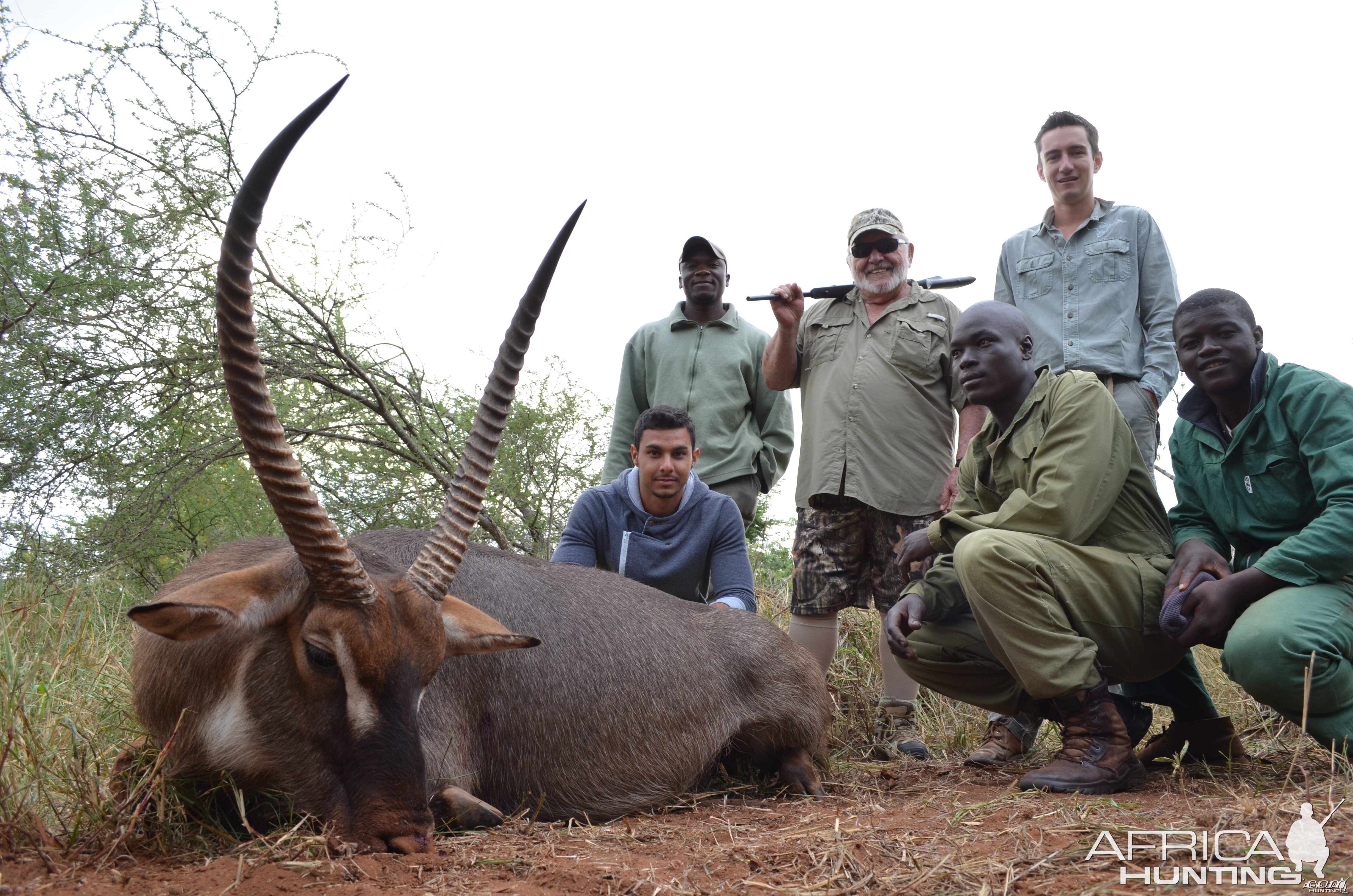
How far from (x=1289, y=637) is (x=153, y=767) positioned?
3595mm

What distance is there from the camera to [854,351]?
5.68 metres

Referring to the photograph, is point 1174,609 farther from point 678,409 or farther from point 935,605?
point 678,409

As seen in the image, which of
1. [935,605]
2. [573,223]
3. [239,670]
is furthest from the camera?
[935,605]

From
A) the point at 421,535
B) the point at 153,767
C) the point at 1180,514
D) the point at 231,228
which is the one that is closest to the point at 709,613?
the point at 421,535

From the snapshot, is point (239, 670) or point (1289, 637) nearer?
point (239, 670)

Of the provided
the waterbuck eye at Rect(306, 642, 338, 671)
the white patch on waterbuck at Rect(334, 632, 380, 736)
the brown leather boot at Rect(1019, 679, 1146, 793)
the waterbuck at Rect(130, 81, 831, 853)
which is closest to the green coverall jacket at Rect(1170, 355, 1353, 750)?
the brown leather boot at Rect(1019, 679, 1146, 793)

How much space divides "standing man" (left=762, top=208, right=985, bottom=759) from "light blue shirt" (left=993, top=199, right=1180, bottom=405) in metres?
0.50

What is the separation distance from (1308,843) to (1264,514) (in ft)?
5.76

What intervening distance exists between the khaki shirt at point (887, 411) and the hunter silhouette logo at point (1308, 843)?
2.84 meters

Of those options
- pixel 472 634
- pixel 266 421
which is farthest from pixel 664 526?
pixel 266 421

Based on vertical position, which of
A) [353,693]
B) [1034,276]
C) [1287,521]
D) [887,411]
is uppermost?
[1034,276]

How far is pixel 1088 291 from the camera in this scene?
523 cm

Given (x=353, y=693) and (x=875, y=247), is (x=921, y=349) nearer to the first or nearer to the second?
(x=875, y=247)

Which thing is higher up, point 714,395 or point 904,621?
point 714,395
